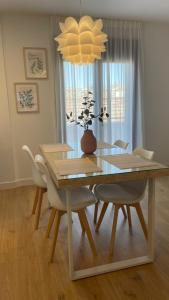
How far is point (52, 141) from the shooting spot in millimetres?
3916

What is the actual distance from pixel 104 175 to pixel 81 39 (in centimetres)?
122

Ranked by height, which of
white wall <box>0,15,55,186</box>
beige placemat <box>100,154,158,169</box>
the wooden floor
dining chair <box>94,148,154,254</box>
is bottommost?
the wooden floor

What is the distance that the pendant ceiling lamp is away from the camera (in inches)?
80.6

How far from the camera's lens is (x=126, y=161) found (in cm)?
198

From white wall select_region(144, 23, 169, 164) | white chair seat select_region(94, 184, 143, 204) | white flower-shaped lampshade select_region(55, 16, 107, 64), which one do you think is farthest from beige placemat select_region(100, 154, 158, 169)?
white wall select_region(144, 23, 169, 164)

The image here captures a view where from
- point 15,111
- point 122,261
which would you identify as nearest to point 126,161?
point 122,261

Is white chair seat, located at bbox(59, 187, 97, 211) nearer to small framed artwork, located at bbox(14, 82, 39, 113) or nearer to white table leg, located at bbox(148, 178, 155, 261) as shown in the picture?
white table leg, located at bbox(148, 178, 155, 261)

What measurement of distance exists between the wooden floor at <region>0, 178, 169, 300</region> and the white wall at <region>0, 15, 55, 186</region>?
1124 mm

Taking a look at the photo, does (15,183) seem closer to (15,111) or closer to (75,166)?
(15,111)

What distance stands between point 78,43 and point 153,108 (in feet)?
8.68

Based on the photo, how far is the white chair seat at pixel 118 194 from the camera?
6.59 ft

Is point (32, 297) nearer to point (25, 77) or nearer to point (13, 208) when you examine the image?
point (13, 208)

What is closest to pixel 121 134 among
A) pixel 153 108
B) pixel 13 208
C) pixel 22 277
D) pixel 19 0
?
pixel 153 108

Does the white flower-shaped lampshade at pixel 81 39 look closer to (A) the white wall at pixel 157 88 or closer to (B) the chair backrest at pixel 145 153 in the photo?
(B) the chair backrest at pixel 145 153
